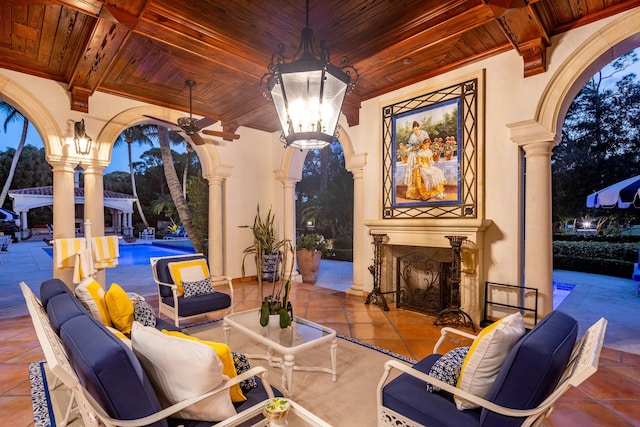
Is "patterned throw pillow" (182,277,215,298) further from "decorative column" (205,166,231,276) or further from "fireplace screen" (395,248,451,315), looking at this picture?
"fireplace screen" (395,248,451,315)

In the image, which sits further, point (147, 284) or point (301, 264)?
point (301, 264)

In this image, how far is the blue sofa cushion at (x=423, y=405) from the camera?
4.98 ft

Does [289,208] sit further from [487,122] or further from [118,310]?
[118,310]

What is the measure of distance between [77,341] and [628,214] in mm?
12424

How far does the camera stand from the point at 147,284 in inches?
254

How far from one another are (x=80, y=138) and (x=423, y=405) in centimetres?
544

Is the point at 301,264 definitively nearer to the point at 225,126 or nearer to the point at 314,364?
the point at 225,126

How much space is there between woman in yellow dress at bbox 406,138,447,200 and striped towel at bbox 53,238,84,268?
4490 mm

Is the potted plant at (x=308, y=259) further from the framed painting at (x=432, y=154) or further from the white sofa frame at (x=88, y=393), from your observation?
the white sofa frame at (x=88, y=393)

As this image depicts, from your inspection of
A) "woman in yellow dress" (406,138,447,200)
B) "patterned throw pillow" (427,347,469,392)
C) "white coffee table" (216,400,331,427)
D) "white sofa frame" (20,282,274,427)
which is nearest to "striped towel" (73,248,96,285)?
"white sofa frame" (20,282,274,427)

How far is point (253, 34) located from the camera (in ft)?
11.4

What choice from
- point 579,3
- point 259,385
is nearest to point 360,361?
point 259,385

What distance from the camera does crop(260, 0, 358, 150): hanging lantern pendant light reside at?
1955mm

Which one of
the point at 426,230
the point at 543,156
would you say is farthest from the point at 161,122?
the point at 543,156
